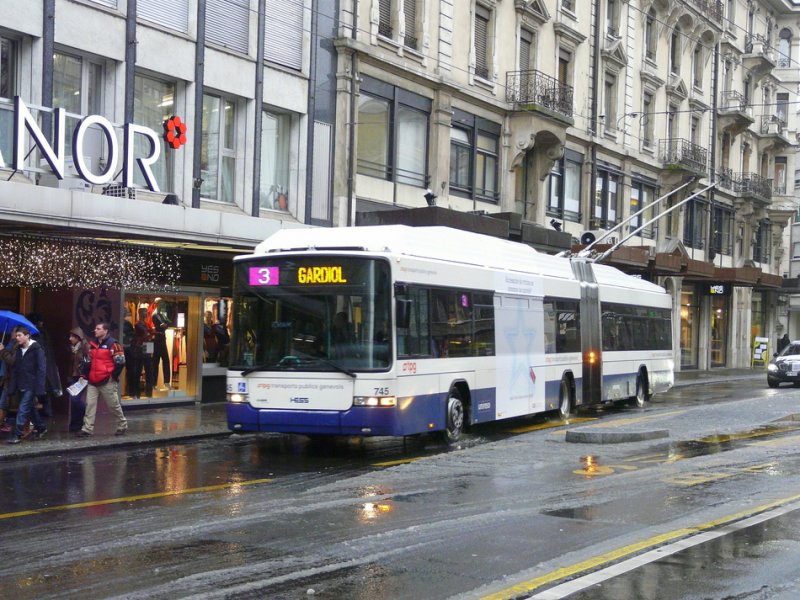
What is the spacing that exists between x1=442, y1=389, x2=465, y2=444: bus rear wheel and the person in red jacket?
486cm

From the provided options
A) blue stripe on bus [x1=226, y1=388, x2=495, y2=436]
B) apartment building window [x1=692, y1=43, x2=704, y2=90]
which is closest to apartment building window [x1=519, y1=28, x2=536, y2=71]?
apartment building window [x1=692, y1=43, x2=704, y2=90]

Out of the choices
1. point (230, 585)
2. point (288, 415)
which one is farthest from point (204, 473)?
point (230, 585)

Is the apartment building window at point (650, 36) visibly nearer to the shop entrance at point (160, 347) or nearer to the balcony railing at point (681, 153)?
the balcony railing at point (681, 153)

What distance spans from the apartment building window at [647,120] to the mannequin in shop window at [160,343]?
26084 millimetres

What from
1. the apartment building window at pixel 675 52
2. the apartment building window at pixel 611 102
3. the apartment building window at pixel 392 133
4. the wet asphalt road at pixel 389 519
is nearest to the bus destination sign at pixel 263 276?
the wet asphalt road at pixel 389 519

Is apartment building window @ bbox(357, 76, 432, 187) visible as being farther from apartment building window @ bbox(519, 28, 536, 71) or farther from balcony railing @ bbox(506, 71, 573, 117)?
apartment building window @ bbox(519, 28, 536, 71)

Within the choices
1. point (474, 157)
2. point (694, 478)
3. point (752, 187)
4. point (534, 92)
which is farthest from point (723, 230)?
point (694, 478)

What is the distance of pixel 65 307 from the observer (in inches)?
770

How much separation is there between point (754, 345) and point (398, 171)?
33.5 meters

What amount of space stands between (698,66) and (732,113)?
285 cm

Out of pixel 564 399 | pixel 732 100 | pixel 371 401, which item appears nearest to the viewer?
pixel 371 401

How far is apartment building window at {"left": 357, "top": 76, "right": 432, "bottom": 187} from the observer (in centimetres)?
2639

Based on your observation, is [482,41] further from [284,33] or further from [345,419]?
[345,419]

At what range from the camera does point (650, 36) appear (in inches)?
1693
